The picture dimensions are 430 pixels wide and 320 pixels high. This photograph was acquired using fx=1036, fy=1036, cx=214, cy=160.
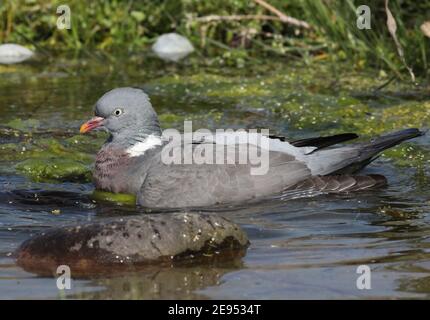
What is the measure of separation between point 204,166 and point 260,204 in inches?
16.2

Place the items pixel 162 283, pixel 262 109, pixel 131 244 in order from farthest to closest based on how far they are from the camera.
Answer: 1. pixel 262 109
2. pixel 131 244
3. pixel 162 283

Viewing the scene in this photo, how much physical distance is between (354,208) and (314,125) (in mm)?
1931

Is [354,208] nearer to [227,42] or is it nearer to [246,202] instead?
[246,202]

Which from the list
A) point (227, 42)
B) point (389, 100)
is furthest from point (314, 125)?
point (227, 42)

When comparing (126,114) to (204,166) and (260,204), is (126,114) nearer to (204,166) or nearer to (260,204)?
(204,166)

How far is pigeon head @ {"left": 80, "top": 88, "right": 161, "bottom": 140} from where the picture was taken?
22.3ft

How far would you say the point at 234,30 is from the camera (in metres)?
10.5

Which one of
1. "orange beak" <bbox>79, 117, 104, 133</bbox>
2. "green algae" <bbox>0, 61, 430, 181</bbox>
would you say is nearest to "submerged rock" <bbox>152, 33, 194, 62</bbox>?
"green algae" <bbox>0, 61, 430, 181</bbox>

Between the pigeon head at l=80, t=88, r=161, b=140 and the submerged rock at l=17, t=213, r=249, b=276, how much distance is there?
1.66 meters

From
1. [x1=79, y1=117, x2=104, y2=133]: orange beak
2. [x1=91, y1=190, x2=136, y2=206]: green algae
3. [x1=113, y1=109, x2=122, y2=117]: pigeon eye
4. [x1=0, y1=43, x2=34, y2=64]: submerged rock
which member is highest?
[x1=0, y1=43, x2=34, y2=64]: submerged rock

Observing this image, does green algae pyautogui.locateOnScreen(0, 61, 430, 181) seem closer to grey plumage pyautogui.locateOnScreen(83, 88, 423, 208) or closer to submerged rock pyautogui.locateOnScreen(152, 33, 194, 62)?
grey plumage pyautogui.locateOnScreen(83, 88, 423, 208)

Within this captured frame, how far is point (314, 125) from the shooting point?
802 centimetres

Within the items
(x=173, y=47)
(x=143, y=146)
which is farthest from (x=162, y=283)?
(x=173, y=47)
